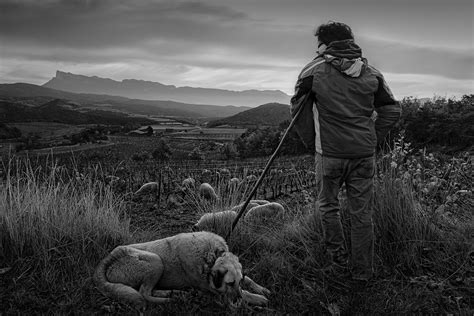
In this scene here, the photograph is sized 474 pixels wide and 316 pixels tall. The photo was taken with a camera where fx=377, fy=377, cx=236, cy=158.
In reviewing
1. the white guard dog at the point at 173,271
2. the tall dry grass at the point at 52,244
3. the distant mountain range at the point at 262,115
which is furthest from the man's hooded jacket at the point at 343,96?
the distant mountain range at the point at 262,115

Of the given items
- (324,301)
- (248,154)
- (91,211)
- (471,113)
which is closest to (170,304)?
(324,301)

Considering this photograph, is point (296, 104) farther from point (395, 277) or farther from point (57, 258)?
point (57, 258)

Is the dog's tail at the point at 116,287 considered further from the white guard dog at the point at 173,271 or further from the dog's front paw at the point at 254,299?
the dog's front paw at the point at 254,299

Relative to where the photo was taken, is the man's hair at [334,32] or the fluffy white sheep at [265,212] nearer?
the man's hair at [334,32]

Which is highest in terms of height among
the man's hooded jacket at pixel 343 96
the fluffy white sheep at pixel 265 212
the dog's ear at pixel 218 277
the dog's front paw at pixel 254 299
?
the man's hooded jacket at pixel 343 96

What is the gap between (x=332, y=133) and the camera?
14.3ft

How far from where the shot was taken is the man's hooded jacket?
427 centimetres

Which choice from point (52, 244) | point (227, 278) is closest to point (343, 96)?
point (227, 278)

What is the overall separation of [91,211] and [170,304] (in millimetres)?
2409

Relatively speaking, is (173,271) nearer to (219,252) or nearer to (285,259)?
(219,252)

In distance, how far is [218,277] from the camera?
3.73m

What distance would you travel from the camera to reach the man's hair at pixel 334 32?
4406 mm

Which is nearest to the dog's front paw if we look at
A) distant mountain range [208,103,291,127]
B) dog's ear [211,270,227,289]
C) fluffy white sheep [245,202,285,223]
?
dog's ear [211,270,227,289]

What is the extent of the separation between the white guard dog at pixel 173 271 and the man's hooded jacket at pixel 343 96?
1716 mm
